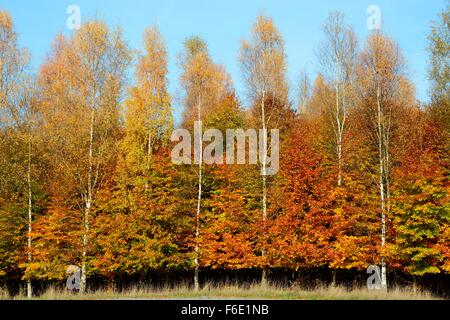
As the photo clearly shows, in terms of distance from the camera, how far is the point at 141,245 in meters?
25.8

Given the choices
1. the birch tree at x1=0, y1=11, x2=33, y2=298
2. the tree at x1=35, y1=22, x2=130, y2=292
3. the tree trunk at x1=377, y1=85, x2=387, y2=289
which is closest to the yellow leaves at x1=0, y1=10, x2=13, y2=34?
the birch tree at x1=0, y1=11, x2=33, y2=298

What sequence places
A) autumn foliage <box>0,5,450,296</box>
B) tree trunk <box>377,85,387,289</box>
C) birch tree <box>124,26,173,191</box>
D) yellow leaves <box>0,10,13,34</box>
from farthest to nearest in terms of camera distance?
yellow leaves <box>0,10,13,34</box>
birch tree <box>124,26,173,191</box>
autumn foliage <box>0,5,450,296</box>
tree trunk <box>377,85,387,289</box>

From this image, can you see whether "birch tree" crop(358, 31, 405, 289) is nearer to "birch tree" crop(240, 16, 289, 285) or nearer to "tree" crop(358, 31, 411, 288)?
"tree" crop(358, 31, 411, 288)

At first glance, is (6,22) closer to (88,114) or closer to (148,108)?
(88,114)

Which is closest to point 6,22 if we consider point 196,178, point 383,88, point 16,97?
point 16,97

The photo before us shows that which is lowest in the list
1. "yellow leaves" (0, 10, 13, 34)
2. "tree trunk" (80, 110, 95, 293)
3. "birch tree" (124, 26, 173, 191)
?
"tree trunk" (80, 110, 95, 293)

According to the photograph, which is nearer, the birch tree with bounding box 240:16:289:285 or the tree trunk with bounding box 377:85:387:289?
the tree trunk with bounding box 377:85:387:289

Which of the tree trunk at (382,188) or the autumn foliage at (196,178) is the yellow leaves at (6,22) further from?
the tree trunk at (382,188)

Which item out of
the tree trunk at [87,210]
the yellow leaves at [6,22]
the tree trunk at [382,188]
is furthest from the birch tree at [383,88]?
the yellow leaves at [6,22]

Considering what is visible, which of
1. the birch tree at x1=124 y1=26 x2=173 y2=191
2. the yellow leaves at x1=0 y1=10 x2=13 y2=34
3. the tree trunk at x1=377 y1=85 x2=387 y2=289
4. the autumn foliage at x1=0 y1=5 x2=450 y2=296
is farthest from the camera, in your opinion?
the yellow leaves at x1=0 y1=10 x2=13 y2=34

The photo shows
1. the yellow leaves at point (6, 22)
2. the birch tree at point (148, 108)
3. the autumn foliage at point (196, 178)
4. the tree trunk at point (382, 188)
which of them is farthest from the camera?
the yellow leaves at point (6, 22)

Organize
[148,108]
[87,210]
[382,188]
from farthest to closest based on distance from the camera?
[148,108], [87,210], [382,188]
